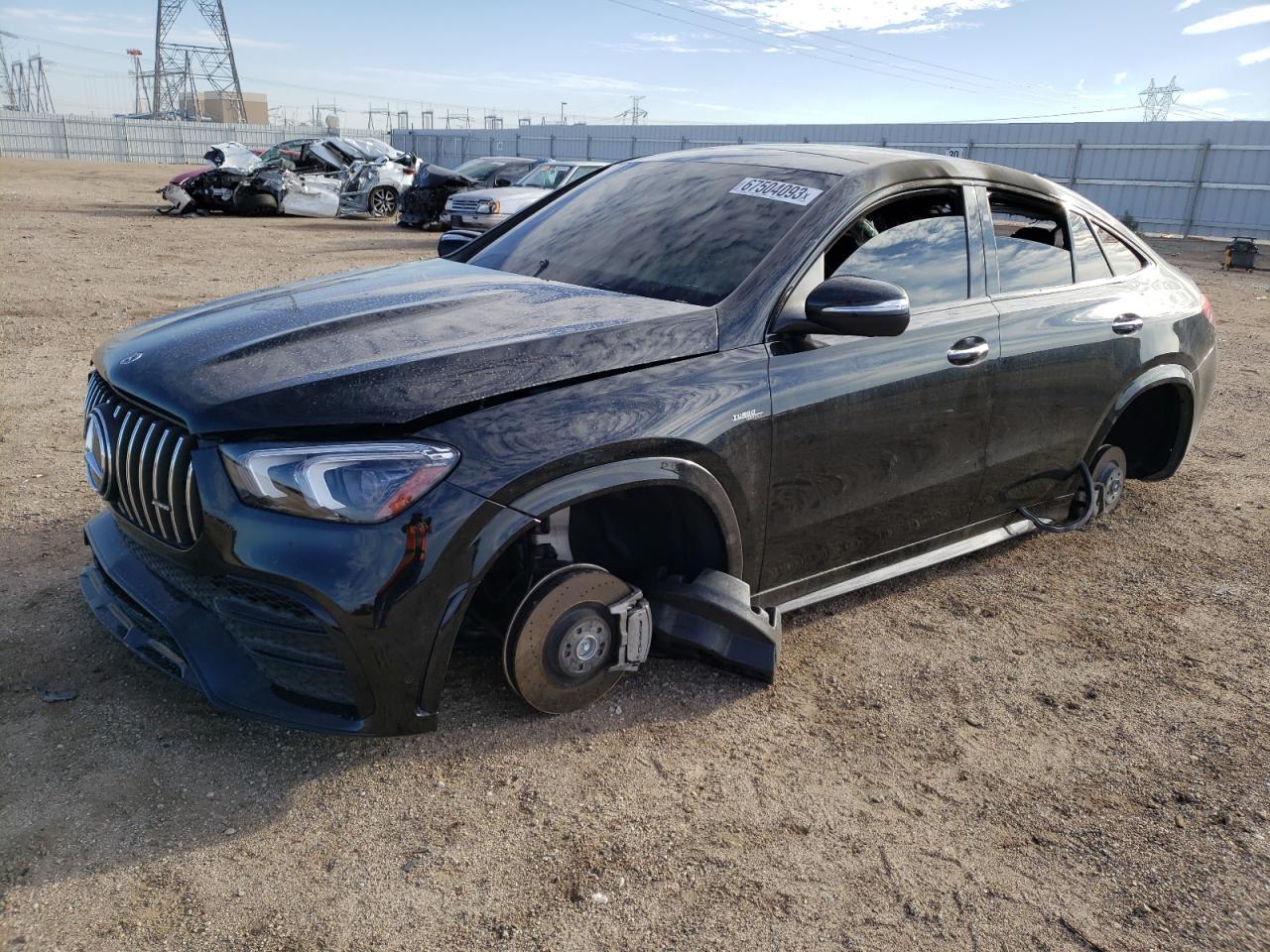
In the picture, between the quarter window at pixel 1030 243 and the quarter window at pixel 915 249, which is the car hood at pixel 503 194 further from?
the quarter window at pixel 915 249

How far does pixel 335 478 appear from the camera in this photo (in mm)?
2344

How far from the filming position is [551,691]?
2.88 meters

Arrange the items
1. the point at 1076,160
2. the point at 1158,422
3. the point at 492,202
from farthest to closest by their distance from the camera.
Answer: the point at 1076,160 < the point at 492,202 < the point at 1158,422

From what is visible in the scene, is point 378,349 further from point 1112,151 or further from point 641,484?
point 1112,151

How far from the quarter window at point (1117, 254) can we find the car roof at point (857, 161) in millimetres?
395

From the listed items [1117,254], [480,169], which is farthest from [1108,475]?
[480,169]

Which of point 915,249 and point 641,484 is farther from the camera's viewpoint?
point 915,249

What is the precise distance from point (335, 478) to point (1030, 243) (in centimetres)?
296

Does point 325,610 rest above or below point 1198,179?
below

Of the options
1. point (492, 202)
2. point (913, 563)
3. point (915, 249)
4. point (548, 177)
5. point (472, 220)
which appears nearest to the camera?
point (915, 249)

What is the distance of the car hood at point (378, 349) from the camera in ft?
7.89

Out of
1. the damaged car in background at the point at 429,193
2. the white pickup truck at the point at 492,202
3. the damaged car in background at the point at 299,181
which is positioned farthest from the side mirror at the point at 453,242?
the damaged car in background at the point at 299,181

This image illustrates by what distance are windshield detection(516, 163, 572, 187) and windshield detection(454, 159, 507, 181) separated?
8.45 ft

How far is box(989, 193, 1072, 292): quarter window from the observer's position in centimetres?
378
